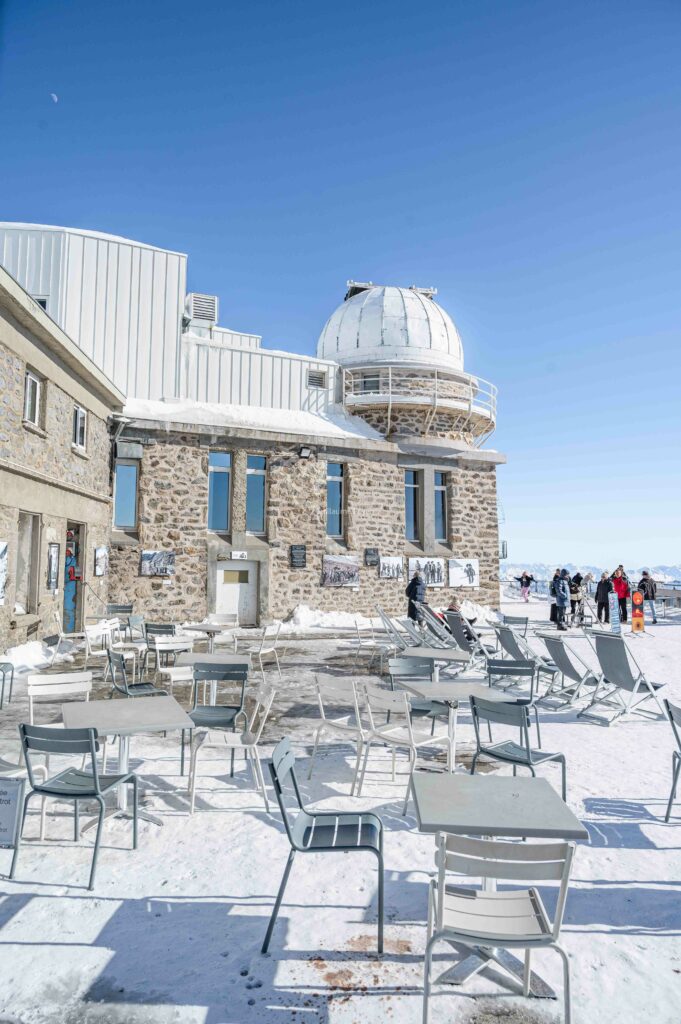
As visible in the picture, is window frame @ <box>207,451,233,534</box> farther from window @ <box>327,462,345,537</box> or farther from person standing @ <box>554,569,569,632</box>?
person standing @ <box>554,569,569,632</box>

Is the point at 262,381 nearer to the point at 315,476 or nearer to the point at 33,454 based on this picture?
the point at 315,476

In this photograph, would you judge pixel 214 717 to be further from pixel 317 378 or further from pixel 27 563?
pixel 317 378

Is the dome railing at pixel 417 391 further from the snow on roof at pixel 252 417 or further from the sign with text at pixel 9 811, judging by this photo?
the sign with text at pixel 9 811

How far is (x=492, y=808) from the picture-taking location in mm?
3109

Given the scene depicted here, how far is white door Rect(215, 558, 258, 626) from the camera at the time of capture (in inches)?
645

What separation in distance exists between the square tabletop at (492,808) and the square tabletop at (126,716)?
1.69 metres

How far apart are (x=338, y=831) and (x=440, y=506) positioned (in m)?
16.2

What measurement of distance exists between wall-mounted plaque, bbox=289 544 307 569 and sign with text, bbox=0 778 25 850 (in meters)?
13.4

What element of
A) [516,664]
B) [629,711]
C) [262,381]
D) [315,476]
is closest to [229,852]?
[516,664]

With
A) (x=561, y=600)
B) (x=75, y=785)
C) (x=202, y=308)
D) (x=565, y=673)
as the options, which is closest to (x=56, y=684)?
(x=75, y=785)

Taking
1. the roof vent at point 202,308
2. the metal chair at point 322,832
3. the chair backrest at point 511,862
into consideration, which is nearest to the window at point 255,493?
the roof vent at point 202,308

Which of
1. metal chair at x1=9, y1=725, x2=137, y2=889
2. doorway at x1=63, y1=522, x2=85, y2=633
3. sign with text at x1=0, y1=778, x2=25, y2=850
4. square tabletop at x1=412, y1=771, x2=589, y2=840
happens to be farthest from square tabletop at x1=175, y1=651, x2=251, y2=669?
doorway at x1=63, y1=522, x2=85, y2=633

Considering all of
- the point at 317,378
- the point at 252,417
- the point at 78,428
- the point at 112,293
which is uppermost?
the point at 112,293

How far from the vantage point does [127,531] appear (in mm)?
15594
